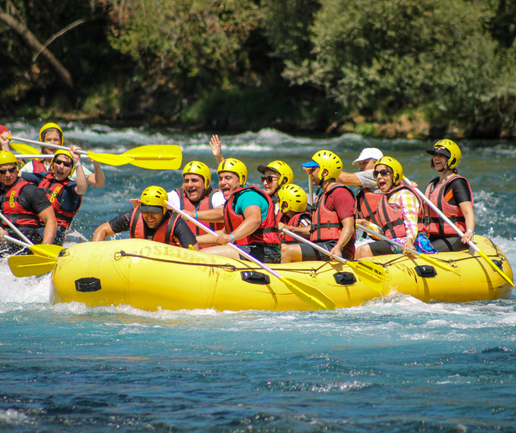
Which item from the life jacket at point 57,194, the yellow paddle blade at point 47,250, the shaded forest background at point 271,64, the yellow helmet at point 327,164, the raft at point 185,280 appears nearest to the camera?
the raft at point 185,280

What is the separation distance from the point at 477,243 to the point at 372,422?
4025 mm

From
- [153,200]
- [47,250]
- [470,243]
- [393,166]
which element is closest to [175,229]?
[153,200]

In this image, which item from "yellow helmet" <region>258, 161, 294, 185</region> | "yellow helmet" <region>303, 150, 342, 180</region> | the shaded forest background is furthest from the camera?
the shaded forest background

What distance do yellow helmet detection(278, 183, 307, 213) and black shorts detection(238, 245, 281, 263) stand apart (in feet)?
2.08

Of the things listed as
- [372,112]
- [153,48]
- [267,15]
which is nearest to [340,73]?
[372,112]

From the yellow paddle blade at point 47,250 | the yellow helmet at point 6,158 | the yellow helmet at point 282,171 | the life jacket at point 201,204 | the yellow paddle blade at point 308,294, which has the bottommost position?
the yellow paddle blade at point 308,294

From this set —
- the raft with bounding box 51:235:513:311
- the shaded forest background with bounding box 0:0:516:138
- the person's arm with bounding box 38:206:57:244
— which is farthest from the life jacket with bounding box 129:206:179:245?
the shaded forest background with bounding box 0:0:516:138

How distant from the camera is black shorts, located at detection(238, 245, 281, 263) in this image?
5.95 meters

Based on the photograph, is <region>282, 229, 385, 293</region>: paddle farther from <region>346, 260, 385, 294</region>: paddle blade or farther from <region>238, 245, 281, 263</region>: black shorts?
<region>238, 245, 281, 263</region>: black shorts

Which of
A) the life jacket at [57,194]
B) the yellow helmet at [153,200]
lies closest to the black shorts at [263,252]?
the yellow helmet at [153,200]

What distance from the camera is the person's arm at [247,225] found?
5512mm

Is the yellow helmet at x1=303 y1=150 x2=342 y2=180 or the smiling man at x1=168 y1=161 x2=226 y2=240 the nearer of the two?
the yellow helmet at x1=303 y1=150 x2=342 y2=180

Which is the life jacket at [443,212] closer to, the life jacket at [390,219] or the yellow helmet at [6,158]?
the life jacket at [390,219]

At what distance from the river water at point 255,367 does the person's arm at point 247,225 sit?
2.20 feet
